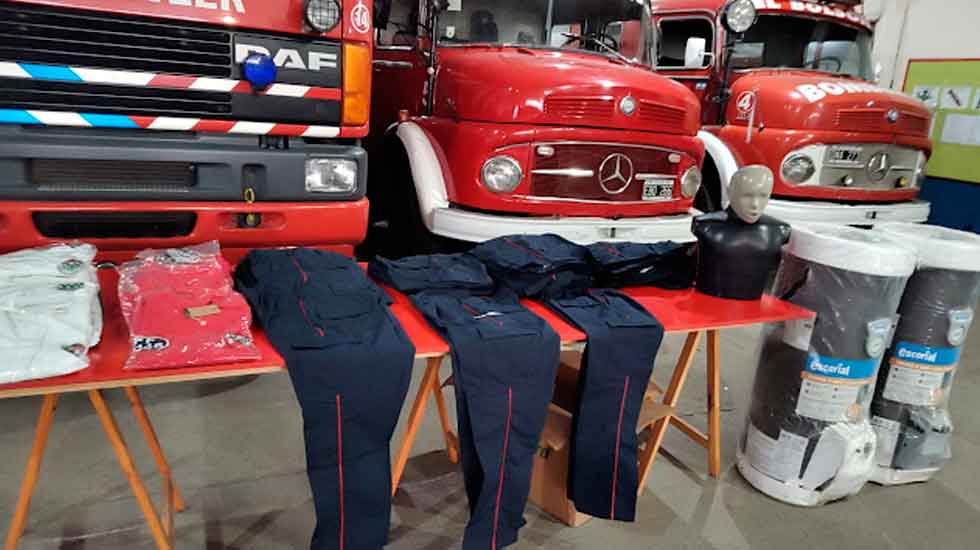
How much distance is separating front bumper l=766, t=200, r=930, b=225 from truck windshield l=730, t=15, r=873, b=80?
46.4 inches

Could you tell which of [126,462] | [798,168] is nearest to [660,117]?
[798,168]

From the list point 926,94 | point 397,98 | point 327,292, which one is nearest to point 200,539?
point 327,292

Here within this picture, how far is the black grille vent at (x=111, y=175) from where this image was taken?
2.22 m

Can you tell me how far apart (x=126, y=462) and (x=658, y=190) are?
103 inches

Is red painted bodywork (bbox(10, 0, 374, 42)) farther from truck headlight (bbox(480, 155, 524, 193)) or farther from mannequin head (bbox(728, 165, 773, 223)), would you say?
mannequin head (bbox(728, 165, 773, 223))

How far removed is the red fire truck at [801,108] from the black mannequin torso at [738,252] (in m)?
2.07

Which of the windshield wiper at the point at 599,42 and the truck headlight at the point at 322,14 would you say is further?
the windshield wiper at the point at 599,42

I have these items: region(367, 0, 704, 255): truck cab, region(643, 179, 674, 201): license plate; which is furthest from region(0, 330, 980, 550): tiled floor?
region(643, 179, 674, 201): license plate

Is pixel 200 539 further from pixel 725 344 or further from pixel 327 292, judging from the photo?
pixel 725 344

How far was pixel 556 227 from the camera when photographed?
3.13 m

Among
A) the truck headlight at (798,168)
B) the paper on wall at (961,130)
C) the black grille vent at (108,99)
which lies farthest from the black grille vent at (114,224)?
the paper on wall at (961,130)

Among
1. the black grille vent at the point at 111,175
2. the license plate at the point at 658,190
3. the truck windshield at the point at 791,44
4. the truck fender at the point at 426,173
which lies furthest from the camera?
the truck windshield at the point at 791,44

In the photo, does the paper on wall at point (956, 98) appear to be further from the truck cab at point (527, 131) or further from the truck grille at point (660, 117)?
the truck grille at point (660, 117)

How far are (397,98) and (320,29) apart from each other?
1.53 meters
